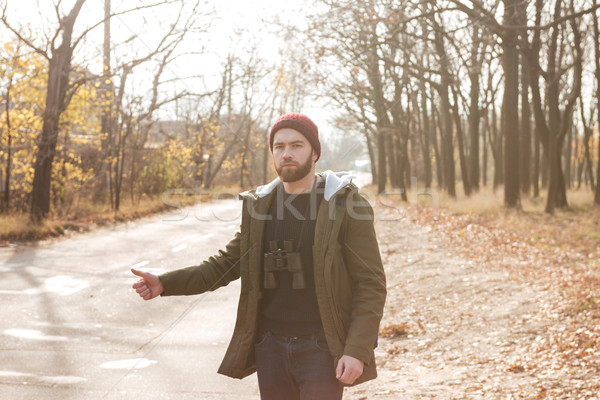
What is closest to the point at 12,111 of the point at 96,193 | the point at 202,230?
the point at 202,230

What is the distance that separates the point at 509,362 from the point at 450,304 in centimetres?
279

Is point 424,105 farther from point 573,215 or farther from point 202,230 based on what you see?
point 202,230

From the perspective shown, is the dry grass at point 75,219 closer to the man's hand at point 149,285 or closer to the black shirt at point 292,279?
the man's hand at point 149,285

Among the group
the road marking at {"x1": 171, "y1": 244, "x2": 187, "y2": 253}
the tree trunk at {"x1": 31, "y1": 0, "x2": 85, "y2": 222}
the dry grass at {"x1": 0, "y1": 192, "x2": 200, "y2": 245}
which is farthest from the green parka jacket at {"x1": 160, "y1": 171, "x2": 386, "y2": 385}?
the tree trunk at {"x1": 31, "y1": 0, "x2": 85, "y2": 222}

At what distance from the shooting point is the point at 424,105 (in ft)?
126

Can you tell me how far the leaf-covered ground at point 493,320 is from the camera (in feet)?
18.7

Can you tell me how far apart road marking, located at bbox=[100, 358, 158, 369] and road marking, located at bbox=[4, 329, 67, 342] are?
3.32 ft

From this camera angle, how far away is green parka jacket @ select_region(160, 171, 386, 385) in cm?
287

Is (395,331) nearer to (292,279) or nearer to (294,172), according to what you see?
(292,279)

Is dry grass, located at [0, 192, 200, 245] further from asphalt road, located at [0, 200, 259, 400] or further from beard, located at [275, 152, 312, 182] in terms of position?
beard, located at [275, 152, 312, 182]

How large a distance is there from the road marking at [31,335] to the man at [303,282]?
4.35 metres

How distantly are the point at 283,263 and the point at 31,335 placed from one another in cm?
508

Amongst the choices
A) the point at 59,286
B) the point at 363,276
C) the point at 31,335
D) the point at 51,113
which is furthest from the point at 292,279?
the point at 51,113

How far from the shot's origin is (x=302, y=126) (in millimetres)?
3029
